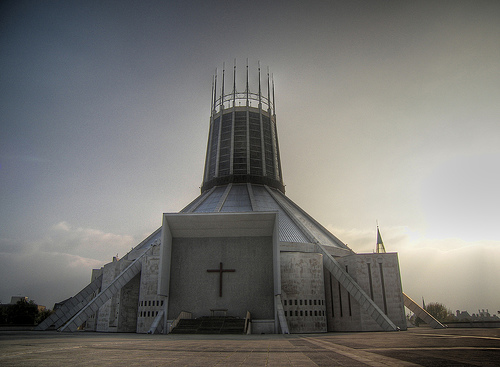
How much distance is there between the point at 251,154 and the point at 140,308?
22.0 m

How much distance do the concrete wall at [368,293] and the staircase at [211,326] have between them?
8.42 m

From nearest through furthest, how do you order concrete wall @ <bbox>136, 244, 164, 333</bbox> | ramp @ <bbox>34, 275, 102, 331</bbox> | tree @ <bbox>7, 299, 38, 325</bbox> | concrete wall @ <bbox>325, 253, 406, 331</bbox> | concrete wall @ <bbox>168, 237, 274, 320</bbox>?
concrete wall @ <bbox>168, 237, 274, 320</bbox>, concrete wall @ <bbox>325, 253, 406, 331</bbox>, concrete wall @ <bbox>136, 244, 164, 333</bbox>, ramp @ <bbox>34, 275, 102, 331</bbox>, tree @ <bbox>7, 299, 38, 325</bbox>

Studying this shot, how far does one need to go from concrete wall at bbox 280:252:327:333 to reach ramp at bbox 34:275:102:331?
57.4ft

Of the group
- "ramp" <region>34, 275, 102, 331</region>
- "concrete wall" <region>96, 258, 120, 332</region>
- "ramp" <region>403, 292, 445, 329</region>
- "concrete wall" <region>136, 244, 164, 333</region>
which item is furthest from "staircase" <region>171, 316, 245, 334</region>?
"ramp" <region>403, 292, 445, 329</region>

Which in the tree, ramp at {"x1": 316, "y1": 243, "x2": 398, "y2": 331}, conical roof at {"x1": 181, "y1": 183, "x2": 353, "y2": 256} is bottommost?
the tree

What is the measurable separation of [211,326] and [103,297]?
8.86m

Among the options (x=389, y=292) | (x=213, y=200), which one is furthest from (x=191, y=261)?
(x=389, y=292)

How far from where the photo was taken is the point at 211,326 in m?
21.4

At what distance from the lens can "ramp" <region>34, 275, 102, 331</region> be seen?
27141 mm

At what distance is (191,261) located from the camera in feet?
84.9

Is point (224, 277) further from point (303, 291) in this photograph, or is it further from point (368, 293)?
point (368, 293)

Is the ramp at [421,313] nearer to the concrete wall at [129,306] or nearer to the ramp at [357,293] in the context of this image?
the ramp at [357,293]

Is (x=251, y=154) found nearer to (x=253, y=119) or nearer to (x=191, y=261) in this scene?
(x=253, y=119)

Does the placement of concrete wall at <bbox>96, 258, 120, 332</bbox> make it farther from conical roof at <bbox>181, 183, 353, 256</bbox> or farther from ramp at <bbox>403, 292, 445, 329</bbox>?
ramp at <bbox>403, 292, 445, 329</bbox>
